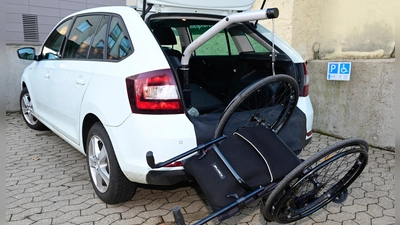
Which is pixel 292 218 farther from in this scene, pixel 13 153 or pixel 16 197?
pixel 13 153

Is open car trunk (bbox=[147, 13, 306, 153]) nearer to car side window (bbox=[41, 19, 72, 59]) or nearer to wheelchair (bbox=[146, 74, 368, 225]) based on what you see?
wheelchair (bbox=[146, 74, 368, 225])

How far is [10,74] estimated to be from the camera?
6.63 metres

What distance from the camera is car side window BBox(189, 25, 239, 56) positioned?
3975 mm

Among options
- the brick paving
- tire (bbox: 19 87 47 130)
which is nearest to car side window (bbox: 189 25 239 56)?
the brick paving

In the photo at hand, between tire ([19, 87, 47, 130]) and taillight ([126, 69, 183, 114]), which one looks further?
tire ([19, 87, 47, 130])

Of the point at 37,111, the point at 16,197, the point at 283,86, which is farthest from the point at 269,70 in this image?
the point at 37,111

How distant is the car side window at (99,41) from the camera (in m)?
2.92

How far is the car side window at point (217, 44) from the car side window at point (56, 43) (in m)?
1.58

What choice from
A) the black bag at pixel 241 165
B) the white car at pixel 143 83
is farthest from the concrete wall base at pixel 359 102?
the black bag at pixel 241 165

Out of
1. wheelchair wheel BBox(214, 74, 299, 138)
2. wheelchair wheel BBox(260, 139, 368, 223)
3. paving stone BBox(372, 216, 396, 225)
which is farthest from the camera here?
paving stone BBox(372, 216, 396, 225)

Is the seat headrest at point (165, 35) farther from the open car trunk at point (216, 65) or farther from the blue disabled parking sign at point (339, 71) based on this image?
the blue disabled parking sign at point (339, 71)

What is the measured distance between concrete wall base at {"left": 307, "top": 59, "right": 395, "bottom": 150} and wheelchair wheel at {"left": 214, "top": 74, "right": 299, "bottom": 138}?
220 centimetres

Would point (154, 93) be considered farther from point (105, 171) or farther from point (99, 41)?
point (99, 41)

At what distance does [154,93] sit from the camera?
229 cm
